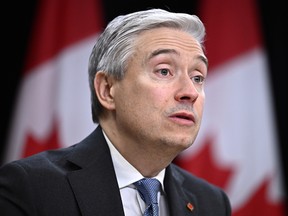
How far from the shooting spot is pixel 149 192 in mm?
2115

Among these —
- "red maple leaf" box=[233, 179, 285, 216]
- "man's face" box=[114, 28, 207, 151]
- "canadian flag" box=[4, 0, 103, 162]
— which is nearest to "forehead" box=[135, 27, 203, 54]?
"man's face" box=[114, 28, 207, 151]

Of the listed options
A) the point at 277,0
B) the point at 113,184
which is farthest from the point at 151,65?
the point at 277,0

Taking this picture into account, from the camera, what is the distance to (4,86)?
3551mm

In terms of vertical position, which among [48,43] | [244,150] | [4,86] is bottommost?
[244,150]

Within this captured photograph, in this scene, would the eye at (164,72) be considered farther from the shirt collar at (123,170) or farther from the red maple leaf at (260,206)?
the red maple leaf at (260,206)

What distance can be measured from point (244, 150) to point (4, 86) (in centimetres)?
152

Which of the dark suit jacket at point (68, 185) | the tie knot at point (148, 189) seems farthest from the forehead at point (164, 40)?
the tie knot at point (148, 189)

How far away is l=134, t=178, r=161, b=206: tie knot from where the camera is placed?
2.09m

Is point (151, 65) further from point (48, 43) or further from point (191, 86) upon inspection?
point (48, 43)

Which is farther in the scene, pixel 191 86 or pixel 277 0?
pixel 277 0

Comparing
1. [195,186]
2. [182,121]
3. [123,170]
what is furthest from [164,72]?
[195,186]

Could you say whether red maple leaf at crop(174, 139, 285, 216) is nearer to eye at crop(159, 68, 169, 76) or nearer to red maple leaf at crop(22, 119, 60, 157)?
red maple leaf at crop(22, 119, 60, 157)

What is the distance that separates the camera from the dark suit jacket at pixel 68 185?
188cm

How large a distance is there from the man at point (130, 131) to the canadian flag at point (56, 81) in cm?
117
